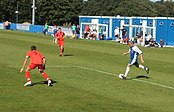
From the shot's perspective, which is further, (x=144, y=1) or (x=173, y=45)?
(x=144, y=1)

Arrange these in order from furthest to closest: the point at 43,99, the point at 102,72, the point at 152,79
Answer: the point at 102,72, the point at 152,79, the point at 43,99

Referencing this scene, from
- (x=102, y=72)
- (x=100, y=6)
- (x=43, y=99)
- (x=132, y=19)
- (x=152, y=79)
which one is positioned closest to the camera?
(x=43, y=99)

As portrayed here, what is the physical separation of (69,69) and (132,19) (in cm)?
3145

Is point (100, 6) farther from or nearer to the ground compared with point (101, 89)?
farther from the ground

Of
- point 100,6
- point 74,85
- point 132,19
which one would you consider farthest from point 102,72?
point 100,6

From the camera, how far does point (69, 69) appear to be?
21.5 meters

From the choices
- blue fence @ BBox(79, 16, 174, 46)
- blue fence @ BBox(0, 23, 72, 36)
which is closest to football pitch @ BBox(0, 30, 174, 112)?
blue fence @ BBox(79, 16, 174, 46)

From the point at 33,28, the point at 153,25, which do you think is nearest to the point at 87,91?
the point at 153,25

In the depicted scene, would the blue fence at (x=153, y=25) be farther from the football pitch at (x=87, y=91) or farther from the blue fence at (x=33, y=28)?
the football pitch at (x=87, y=91)

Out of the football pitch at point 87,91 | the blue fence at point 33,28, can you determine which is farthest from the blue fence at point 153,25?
the football pitch at point 87,91

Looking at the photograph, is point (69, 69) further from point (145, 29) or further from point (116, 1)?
point (116, 1)

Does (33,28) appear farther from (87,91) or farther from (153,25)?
(87,91)

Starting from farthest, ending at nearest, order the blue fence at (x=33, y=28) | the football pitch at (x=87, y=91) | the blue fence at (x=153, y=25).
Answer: the blue fence at (x=33, y=28) < the blue fence at (x=153, y=25) < the football pitch at (x=87, y=91)

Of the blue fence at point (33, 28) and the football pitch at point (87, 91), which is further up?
the blue fence at point (33, 28)
